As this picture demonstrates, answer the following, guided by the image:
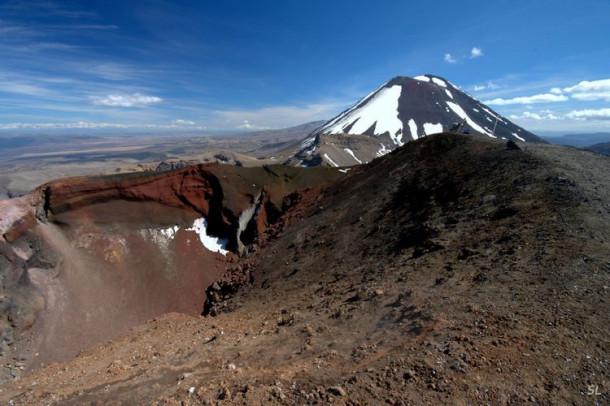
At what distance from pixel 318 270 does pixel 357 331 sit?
7.16 metres

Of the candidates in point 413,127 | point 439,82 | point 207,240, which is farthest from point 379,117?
point 207,240

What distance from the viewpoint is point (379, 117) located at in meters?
152

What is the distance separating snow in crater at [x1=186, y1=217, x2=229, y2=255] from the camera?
2478cm

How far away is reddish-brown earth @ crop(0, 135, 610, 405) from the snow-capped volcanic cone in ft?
270

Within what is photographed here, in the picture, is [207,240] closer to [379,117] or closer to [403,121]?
[403,121]

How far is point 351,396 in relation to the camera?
19.3 ft

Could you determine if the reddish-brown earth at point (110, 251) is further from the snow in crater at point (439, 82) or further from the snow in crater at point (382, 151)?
the snow in crater at point (439, 82)

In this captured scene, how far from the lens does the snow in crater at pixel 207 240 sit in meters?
24.8

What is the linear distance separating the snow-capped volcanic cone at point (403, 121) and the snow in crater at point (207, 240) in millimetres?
72895

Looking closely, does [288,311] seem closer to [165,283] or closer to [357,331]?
[357,331]

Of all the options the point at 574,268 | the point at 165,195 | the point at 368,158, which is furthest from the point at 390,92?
the point at 574,268

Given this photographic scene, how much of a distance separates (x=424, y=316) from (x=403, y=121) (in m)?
147

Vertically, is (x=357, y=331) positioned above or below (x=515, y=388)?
below

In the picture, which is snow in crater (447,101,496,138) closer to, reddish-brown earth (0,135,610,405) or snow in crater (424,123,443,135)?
snow in crater (424,123,443,135)
